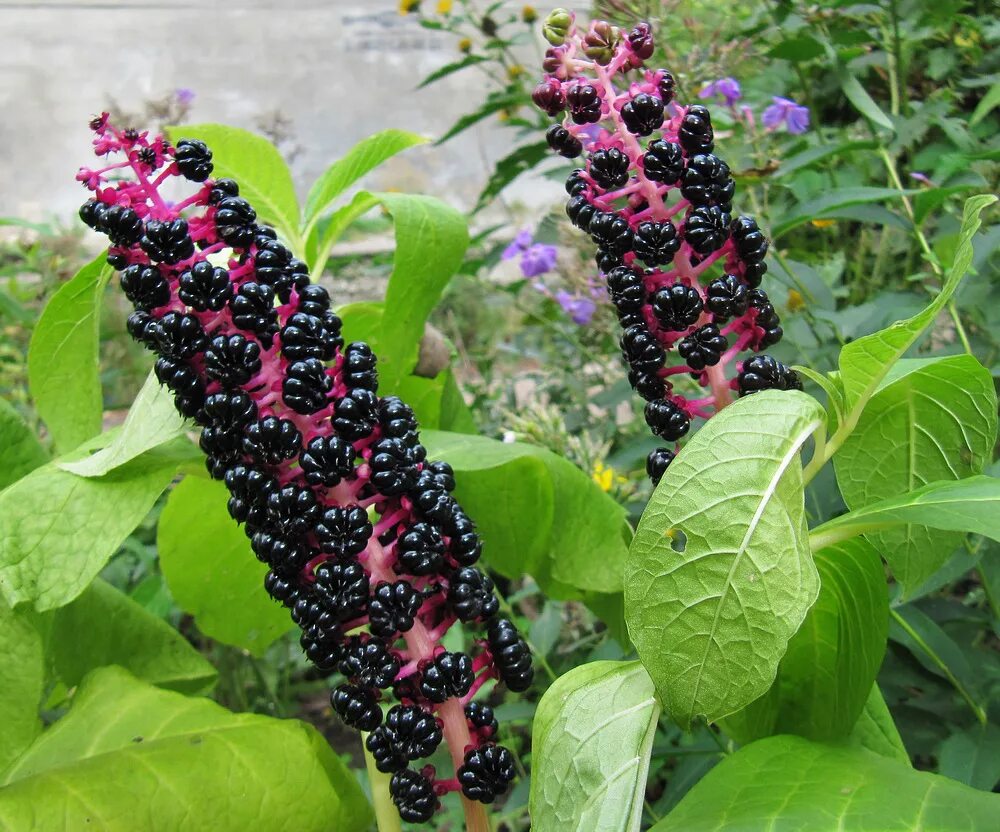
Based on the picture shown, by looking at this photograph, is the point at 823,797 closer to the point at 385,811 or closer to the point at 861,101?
the point at 385,811

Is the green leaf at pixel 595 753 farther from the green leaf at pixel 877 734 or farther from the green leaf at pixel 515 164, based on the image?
the green leaf at pixel 515 164

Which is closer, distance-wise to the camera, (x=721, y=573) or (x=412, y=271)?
(x=721, y=573)

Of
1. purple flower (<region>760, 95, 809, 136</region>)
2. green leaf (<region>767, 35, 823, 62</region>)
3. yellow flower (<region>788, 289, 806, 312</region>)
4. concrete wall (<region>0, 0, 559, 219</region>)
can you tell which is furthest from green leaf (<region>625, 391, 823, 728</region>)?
concrete wall (<region>0, 0, 559, 219</region>)

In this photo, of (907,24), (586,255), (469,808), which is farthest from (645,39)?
(907,24)

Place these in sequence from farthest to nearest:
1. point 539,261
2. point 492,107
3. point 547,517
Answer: point 539,261
point 492,107
point 547,517

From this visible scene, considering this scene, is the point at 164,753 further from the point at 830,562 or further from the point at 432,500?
the point at 830,562

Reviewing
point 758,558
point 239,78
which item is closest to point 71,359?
point 758,558

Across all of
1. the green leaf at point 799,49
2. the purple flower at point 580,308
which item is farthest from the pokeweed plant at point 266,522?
the purple flower at point 580,308

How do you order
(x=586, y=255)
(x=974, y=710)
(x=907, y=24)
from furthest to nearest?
1. (x=907, y=24)
2. (x=586, y=255)
3. (x=974, y=710)
